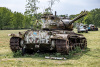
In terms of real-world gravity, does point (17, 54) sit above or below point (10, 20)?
below

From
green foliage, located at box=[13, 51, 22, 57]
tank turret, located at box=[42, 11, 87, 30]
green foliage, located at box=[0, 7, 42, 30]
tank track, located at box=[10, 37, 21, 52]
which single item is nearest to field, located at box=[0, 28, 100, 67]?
green foliage, located at box=[13, 51, 22, 57]

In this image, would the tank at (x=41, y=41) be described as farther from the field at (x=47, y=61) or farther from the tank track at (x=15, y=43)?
the field at (x=47, y=61)

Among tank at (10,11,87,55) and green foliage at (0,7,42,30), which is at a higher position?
green foliage at (0,7,42,30)

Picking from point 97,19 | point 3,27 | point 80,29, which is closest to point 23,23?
point 3,27

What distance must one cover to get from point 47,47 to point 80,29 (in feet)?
81.2

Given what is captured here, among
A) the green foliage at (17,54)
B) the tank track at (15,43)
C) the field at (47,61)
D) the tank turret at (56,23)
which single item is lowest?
the field at (47,61)

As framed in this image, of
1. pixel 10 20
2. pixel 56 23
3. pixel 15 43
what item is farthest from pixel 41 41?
pixel 10 20

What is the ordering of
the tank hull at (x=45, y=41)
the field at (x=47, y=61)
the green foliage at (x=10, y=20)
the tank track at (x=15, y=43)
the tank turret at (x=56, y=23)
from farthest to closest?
the green foliage at (x=10, y=20) → the tank turret at (x=56, y=23) → the tank track at (x=15, y=43) → the tank hull at (x=45, y=41) → the field at (x=47, y=61)

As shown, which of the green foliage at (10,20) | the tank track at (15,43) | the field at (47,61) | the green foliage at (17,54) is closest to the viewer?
the field at (47,61)

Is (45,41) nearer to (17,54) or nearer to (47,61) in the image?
(47,61)

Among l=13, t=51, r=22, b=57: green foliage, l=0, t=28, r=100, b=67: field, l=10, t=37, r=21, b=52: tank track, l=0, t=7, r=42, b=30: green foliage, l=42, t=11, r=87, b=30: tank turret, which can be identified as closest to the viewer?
l=0, t=28, r=100, b=67: field

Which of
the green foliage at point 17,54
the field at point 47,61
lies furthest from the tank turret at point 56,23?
the green foliage at point 17,54

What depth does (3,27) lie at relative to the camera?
6819cm

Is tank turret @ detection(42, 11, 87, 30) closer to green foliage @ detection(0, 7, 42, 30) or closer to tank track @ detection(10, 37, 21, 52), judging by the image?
tank track @ detection(10, 37, 21, 52)
